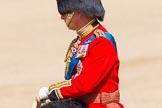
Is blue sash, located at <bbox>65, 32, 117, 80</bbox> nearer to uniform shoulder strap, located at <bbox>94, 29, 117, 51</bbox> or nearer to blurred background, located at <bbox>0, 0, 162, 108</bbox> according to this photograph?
uniform shoulder strap, located at <bbox>94, 29, 117, 51</bbox>

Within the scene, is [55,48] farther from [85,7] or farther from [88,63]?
[88,63]

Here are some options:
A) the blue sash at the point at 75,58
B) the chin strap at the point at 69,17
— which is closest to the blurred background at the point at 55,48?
the blue sash at the point at 75,58

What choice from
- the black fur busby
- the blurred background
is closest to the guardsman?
the black fur busby

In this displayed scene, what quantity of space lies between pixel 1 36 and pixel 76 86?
10301 millimetres

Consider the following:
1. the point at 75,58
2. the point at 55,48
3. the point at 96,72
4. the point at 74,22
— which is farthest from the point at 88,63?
the point at 55,48

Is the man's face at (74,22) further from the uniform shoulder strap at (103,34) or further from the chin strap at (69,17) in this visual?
the uniform shoulder strap at (103,34)

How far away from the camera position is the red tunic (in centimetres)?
421

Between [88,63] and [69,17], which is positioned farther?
[69,17]

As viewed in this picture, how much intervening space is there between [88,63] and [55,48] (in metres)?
8.74

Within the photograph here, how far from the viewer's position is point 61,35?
14.0 meters

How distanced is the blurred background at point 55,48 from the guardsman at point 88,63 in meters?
5.08

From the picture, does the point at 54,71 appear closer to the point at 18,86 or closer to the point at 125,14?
the point at 18,86

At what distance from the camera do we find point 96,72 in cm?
421

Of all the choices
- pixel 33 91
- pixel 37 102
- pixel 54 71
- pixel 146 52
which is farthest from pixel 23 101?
pixel 37 102
